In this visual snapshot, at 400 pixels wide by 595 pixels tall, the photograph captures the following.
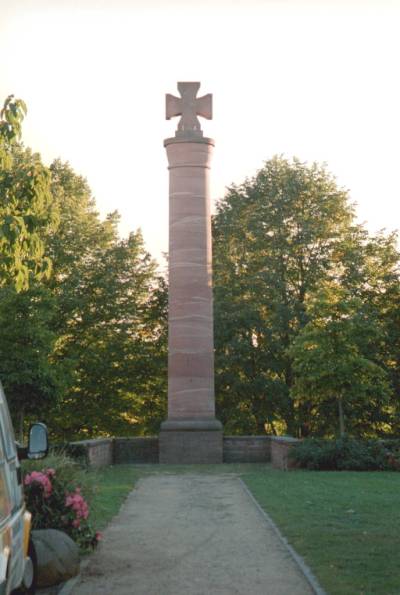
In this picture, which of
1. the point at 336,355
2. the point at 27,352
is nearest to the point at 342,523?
the point at 336,355

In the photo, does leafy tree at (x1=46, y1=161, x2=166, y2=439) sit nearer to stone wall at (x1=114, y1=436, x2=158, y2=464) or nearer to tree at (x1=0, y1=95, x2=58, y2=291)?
stone wall at (x1=114, y1=436, x2=158, y2=464)

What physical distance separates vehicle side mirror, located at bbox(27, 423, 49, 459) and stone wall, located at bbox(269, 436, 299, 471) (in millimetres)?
20238

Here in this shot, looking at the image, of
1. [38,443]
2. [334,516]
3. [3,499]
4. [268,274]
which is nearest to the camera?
[3,499]

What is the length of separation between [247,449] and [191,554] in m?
19.6

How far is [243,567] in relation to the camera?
10266mm

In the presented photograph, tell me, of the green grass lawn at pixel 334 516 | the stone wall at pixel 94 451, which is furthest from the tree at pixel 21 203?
the stone wall at pixel 94 451

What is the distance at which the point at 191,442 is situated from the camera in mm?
29562

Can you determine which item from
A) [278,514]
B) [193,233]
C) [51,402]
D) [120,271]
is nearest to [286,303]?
[120,271]

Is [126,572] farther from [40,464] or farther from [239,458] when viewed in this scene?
[239,458]

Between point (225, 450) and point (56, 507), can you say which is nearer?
point (56, 507)

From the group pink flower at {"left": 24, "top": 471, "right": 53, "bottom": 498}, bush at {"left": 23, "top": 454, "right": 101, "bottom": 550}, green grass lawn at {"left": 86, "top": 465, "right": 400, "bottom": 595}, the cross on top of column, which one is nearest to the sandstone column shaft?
the cross on top of column

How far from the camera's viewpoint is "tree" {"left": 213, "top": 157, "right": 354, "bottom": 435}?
133 ft

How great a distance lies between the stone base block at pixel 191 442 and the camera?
2955 centimetres

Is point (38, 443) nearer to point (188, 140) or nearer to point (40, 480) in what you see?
point (40, 480)
